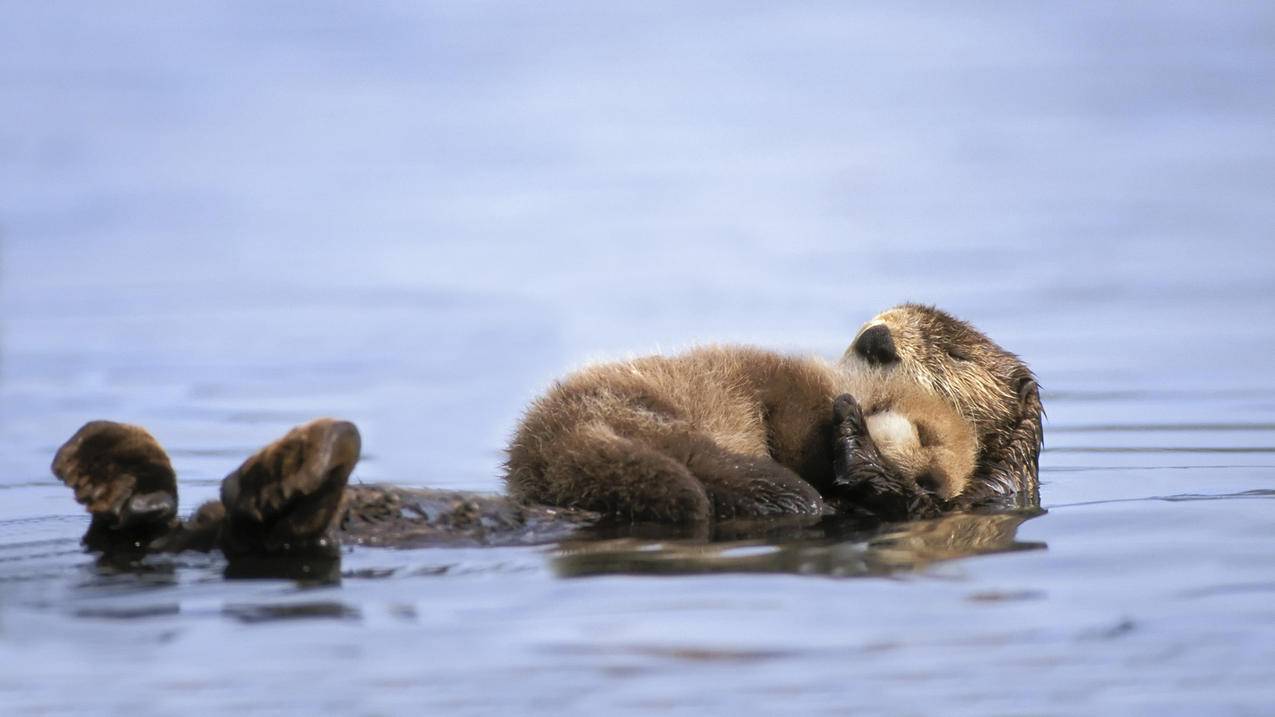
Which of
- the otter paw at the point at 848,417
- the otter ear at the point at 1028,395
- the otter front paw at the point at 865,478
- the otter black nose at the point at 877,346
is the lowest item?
the otter front paw at the point at 865,478

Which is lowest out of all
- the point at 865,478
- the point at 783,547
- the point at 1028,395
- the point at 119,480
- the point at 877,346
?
the point at 783,547

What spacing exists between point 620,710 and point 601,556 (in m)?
1.42

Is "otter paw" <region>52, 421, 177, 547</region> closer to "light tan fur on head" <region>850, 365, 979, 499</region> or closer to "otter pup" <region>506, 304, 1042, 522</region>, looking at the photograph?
"otter pup" <region>506, 304, 1042, 522</region>

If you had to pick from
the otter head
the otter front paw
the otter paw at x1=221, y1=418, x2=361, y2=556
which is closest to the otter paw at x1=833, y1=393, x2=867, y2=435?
the otter front paw

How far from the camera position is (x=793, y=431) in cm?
569

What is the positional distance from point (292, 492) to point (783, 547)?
1444 mm

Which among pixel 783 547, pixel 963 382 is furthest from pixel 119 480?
pixel 963 382

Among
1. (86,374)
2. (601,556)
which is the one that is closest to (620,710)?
(601,556)

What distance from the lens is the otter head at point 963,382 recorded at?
6.12m

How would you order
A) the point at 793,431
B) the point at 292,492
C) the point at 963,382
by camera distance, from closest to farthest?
1. the point at 292,492
2. the point at 793,431
3. the point at 963,382

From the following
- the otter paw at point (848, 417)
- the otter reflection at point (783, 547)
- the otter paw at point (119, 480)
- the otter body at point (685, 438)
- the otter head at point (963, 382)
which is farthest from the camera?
the otter head at point (963, 382)

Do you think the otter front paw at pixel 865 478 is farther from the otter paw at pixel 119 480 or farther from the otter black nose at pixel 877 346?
the otter paw at pixel 119 480

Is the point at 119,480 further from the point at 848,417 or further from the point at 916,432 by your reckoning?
the point at 916,432

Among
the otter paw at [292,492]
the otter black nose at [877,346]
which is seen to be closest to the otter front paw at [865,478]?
the otter black nose at [877,346]
